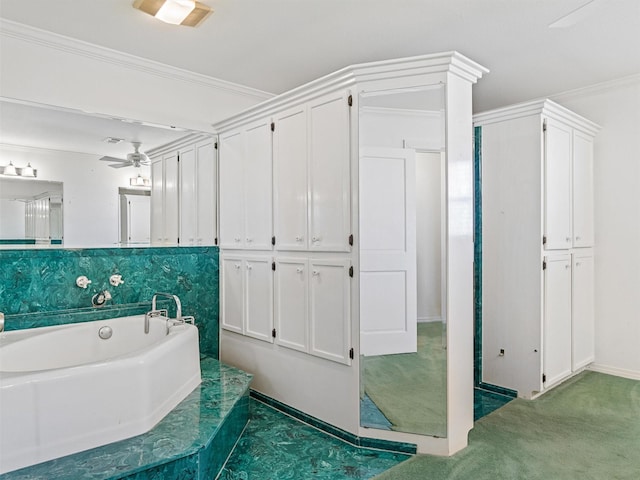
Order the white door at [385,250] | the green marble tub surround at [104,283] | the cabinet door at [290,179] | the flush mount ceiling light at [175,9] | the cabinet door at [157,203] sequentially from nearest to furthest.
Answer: the flush mount ceiling light at [175,9] → the white door at [385,250] → the green marble tub surround at [104,283] → the cabinet door at [290,179] → the cabinet door at [157,203]

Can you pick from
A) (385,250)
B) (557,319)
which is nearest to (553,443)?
(557,319)

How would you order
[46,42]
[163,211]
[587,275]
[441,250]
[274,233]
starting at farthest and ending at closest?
[587,275]
[163,211]
[274,233]
[46,42]
[441,250]

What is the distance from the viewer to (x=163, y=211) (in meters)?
3.31

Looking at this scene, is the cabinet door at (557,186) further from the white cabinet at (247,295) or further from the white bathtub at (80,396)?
the white bathtub at (80,396)

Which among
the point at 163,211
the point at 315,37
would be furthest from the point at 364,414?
the point at 315,37

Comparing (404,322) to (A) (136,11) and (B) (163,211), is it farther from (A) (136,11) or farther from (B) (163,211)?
(A) (136,11)

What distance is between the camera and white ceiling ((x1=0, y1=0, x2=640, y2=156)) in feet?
7.89

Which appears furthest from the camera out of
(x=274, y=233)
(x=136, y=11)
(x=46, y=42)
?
(x=274, y=233)

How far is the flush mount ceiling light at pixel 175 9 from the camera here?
2.24m

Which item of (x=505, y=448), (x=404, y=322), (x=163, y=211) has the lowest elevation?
(x=505, y=448)

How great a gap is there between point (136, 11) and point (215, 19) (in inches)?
17.7

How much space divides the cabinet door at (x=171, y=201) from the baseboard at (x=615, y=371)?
12.5ft

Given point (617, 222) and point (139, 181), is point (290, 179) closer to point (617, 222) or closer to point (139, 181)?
point (139, 181)

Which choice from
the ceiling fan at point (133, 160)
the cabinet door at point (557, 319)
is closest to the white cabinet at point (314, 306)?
the ceiling fan at point (133, 160)
